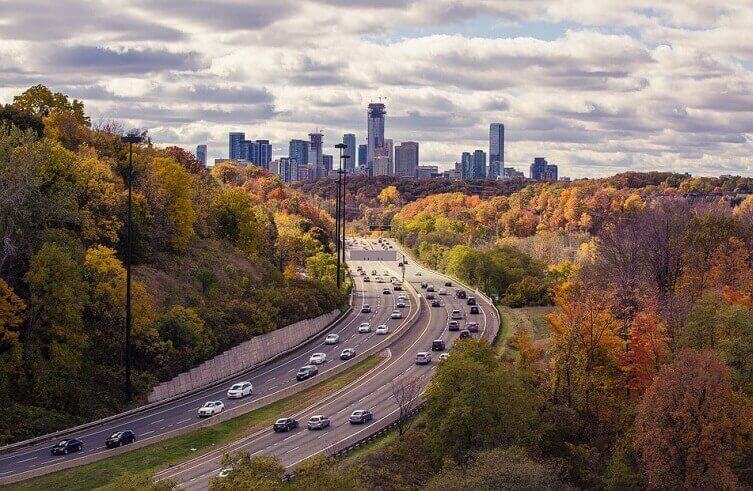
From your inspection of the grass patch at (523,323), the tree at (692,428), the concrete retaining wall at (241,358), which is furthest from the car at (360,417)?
the grass patch at (523,323)

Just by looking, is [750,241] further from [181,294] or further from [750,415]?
[181,294]

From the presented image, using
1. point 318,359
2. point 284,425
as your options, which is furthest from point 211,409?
point 318,359

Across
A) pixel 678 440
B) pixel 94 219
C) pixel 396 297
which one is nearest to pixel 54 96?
pixel 94 219

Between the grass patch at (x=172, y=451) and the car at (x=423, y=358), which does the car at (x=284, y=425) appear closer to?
the grass patch at (x=172, y=451)

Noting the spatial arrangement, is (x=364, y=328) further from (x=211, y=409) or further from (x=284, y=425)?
(x=284, y=425)

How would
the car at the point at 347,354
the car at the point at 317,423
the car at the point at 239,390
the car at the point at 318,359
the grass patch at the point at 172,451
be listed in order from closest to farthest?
the grass patch at the point at 172,451 < the car at the point at 317,423 < the car at the point at 239,390 < the car at the point at 318,359 < the car at the point at 347,354
